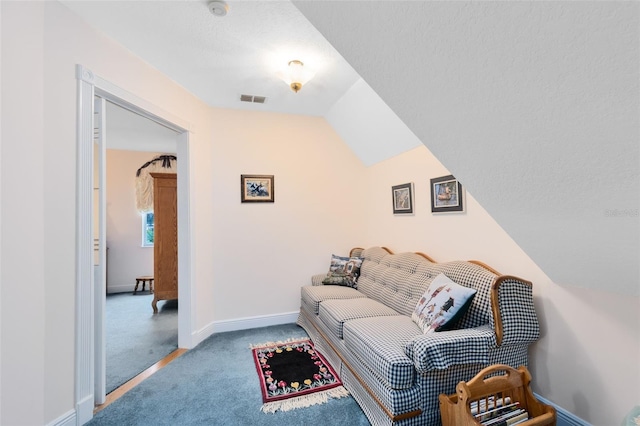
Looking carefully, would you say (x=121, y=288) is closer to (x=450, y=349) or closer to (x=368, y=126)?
(x=368, y=126)

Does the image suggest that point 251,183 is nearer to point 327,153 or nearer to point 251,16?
point 327,153

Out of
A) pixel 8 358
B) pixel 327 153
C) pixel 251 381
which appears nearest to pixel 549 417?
pixel 251 381

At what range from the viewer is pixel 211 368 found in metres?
2.46

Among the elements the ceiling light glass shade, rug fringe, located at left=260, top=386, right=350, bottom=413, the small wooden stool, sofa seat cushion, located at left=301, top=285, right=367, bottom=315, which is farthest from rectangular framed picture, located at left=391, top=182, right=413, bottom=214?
the small wooden stool

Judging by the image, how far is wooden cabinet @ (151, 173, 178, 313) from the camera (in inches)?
153

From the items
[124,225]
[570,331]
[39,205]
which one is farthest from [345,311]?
[124,225]

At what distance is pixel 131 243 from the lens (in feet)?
17.3

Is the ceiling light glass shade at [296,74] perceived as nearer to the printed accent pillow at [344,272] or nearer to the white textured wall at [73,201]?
the white textured wall at [73,201]

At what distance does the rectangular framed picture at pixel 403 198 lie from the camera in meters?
2.92

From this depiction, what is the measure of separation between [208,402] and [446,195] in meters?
2.42

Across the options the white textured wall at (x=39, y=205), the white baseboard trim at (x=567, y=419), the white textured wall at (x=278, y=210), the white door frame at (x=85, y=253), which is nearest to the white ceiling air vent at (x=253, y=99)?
the white textured wall at (x=278, y=210)

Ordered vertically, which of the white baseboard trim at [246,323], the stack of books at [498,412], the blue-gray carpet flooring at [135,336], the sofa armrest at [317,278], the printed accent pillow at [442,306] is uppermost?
the printed accent pillow at [442,306]

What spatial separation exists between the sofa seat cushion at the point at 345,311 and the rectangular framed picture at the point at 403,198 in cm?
101

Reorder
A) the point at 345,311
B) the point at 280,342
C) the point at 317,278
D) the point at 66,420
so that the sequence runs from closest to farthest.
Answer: the point at 66,420, the point at 345,311, the point at 280,342, the point at 317,278
